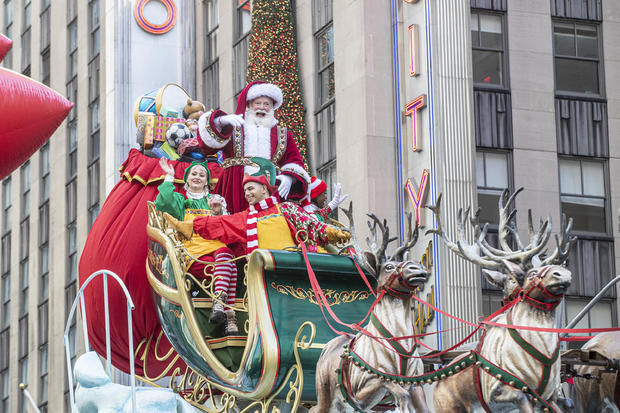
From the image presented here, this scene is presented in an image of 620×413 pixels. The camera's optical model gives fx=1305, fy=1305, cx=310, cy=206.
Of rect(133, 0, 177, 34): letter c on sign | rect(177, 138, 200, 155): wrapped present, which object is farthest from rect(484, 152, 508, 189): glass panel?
rect(177, 138, 200, 155): wrapped present

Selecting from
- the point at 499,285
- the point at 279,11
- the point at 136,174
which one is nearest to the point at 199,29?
the point at 279,11

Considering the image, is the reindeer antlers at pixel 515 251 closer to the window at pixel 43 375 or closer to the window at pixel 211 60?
the window at pixel 211 60

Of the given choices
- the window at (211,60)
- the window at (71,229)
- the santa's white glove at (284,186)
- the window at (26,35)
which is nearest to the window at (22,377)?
the window at (71,229)

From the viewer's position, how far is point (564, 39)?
24906mm

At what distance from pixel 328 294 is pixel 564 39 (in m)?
14.1

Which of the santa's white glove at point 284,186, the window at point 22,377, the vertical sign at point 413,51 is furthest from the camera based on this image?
the window at point 22,377

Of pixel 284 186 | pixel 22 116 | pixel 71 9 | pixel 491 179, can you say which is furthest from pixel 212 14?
pixel 22 116

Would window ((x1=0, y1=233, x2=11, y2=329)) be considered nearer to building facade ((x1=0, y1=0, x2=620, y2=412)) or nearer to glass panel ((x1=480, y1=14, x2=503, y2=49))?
building facade ((x1=0, y1=0, x2=620, y2=412))

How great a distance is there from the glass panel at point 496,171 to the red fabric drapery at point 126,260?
9915 millimetres

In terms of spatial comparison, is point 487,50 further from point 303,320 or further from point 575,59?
point 303,320

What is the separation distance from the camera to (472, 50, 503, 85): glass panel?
78.5 feet

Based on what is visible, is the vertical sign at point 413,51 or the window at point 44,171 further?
the window at point 44,171

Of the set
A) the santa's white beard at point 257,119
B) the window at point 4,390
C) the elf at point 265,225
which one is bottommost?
the window at point 4,390

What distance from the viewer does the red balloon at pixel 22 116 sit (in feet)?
30.6
